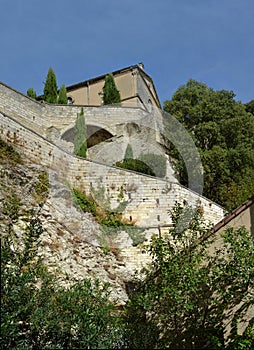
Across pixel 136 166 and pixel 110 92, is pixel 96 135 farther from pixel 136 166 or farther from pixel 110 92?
pixel 136 166

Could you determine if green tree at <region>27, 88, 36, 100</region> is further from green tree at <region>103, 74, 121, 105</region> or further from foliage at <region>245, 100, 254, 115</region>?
foliage at <region>245, 100, 254, 115</region>

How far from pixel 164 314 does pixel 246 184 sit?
39.3 ft

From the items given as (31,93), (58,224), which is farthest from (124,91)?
(58,224)

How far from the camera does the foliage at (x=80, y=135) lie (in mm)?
22141

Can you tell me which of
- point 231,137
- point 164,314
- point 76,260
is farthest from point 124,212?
point 231,137

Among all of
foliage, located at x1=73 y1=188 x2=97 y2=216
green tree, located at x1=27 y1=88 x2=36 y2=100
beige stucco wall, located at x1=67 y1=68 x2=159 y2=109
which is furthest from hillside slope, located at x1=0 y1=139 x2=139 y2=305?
green tree, located at x1=27 y1=88 x2=36 y2=100

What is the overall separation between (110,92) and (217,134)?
20.3 feet

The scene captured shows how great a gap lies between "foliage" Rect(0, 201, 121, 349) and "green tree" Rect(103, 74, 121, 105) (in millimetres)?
19447

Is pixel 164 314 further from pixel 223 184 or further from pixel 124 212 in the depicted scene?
pixel 223 184

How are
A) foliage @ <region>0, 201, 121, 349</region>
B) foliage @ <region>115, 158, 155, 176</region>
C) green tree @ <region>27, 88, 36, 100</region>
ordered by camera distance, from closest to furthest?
foliage @ <region>0, 201, 121, 349</region> < foliage @ <region>115, 158, 155, 176</region> < green tree @ <region>27, 88, 36, 100</region>

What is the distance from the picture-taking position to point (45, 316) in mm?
8047

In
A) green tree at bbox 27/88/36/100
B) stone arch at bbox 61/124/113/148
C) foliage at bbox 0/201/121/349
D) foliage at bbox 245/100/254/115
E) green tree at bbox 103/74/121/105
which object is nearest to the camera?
foliage at bbox 0/201/121/349

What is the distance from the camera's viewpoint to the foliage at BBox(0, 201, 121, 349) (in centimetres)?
782

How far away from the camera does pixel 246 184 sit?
2038 cm
